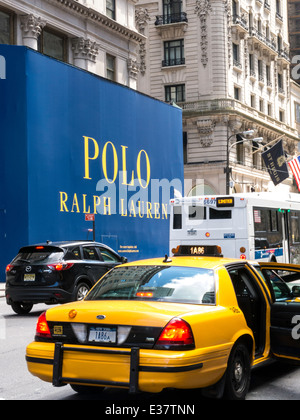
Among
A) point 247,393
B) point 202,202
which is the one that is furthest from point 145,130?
point 247,393

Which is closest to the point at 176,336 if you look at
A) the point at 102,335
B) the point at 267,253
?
the point at 102,335

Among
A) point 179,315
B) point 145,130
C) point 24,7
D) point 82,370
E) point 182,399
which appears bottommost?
point 182,399

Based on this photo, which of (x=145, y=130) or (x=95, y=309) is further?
(x=145, y=130)

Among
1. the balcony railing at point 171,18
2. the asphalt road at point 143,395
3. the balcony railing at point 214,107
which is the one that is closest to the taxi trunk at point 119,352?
the asphalt road at point 143,395

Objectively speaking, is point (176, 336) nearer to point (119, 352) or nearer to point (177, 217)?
point (119, 352)

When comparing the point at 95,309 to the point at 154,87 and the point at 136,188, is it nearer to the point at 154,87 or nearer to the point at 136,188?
the point at 136,188

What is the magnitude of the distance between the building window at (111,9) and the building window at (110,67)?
2.23m

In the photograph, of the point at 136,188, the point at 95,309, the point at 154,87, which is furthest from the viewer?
the point at 154,87

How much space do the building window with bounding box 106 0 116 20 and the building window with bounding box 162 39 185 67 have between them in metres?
20.4

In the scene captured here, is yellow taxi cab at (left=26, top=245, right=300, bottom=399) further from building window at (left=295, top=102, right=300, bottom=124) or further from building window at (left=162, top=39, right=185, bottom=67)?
building window at (left=295, top=102, right=300, bottom=124)

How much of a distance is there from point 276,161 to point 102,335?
4194 cm

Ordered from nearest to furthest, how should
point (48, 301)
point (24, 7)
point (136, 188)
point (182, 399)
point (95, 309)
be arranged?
point (95, 309) → point (182, 399) → point (48, 301) → point (24, 7) → point (136, 188)

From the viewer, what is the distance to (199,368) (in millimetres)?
Result: 5613
